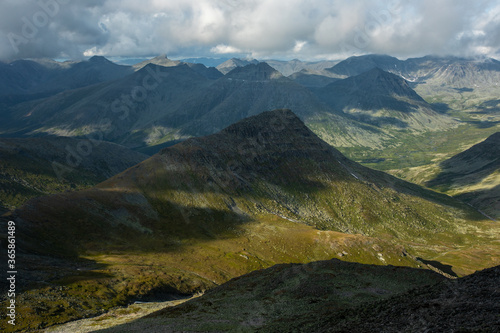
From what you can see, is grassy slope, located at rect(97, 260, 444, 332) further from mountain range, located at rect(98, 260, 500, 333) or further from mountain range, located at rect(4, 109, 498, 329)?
mountain range, located at rect(4, 109, 498, 329)

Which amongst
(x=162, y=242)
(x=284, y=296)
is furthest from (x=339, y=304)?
(x=162, y=242)

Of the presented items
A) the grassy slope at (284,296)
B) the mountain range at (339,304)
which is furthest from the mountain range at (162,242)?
the mountain range at (339,304)

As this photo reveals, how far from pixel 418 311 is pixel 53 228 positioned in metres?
122

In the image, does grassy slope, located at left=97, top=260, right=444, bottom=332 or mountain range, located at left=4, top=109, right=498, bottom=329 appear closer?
grassy slope, located at left=97, top=260, right=444, bottom=332

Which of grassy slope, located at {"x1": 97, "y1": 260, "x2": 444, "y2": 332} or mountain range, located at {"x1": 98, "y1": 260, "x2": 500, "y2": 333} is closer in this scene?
mountain range, located at {"x1": 98, "y1": 260, "x2": 500, "y2": 333}

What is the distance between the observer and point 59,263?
3622 inches

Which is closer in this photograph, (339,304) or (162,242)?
(339,304)

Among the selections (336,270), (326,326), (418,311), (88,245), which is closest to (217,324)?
(326,326)

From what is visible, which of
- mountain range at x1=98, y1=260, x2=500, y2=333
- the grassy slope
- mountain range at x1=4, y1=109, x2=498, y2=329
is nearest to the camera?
mountain range at x1=98, y1=260, x2=500, y2=333

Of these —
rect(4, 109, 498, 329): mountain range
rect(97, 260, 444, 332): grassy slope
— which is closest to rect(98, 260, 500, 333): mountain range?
rect(97, 260, 444, 332): grassy slope

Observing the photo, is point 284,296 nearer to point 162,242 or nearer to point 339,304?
point 339,304

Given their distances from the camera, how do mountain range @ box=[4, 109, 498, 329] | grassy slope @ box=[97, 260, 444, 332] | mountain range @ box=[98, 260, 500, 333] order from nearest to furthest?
mountain range @ box=[98, 260, 500, 333] < grassy slope @ box=[97, 260, 444, 332] < mountain range @ box=[4, 109, 498, 329]

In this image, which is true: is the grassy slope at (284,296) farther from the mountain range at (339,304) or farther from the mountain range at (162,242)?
the mountain range at (162,242)

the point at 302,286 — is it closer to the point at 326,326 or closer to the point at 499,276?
the point at 326,326
